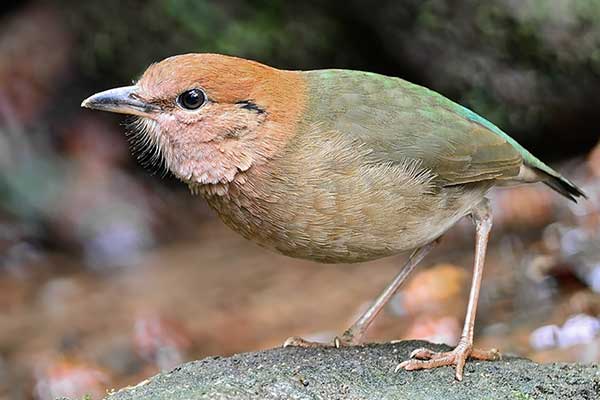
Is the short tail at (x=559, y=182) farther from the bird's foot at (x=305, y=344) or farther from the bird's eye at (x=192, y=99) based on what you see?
the bird's eye at (x=192, y=99)

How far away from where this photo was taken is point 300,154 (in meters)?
4.18

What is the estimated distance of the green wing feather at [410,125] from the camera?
436cm

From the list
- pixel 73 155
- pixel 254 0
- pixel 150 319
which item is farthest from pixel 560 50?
pixel 73 155

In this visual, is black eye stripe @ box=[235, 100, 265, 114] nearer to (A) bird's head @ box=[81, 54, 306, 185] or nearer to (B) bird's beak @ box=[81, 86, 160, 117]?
(A) bird's head @ box=[81, 54, 306, 185]

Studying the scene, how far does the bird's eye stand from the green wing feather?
1.71 ft

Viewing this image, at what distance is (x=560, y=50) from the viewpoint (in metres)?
8.80

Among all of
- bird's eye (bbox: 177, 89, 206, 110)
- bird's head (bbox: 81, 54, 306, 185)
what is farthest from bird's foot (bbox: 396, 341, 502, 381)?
bird's eye (bbox: 177, 89, 206, 110)

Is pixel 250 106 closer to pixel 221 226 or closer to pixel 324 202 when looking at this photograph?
pixel 324 202

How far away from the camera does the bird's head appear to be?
4.16 m

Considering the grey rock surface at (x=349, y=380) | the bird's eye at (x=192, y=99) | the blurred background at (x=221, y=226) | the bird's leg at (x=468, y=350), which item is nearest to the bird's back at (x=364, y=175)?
the bird's leg at (x=468, y=350)

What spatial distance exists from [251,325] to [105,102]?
3994 mm

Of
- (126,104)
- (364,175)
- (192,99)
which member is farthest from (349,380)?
(126,104)

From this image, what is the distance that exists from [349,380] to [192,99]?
143 centimetres

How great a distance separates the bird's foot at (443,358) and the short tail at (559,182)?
1197mm
